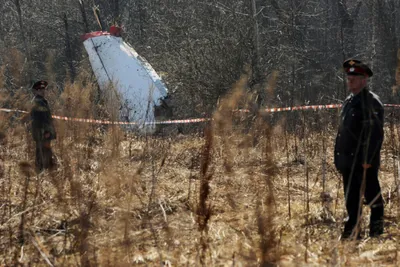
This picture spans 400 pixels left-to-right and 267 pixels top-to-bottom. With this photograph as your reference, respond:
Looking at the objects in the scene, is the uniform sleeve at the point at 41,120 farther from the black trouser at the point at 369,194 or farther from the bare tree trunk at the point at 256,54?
the bare tree trunk at the point at 256,54

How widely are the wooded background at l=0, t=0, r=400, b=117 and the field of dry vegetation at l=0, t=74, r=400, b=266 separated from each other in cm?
110

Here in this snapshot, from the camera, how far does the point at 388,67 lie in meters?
19.3

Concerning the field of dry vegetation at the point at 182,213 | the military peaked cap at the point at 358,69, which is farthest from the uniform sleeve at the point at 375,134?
the field of dry vegetation at the point at 182,213

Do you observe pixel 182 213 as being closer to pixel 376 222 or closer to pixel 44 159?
pixel 44 159

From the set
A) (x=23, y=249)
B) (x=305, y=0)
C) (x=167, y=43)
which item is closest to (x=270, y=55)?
(x=167, y=43)

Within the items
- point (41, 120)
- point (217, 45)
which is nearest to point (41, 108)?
point (41, 120)

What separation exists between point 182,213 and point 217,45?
9392mm

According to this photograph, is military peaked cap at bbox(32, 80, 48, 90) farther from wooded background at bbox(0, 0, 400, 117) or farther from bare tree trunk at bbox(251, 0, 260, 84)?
bare tree trunk at bbox(251, 0, 260, 84)

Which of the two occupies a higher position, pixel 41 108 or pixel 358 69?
pixel 358 69

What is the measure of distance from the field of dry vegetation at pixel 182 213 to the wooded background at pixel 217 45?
110 centimetres

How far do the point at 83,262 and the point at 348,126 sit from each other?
7.63 feet

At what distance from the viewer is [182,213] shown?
489 centimetres

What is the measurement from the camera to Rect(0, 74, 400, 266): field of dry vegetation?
2.71 meters

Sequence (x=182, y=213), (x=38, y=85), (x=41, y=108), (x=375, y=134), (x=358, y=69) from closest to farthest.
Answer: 1. (x=375, y=134)
2. (x=358, y=69)
3. (x=182, y=213)
4. (x=41, y=108)
5. (x=38, y=85)
